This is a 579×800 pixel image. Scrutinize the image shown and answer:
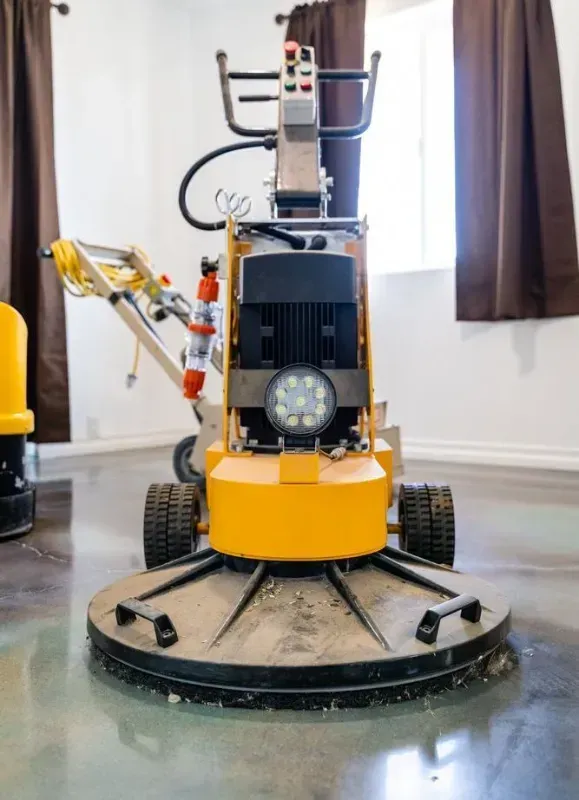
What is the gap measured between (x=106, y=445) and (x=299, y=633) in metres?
3.61

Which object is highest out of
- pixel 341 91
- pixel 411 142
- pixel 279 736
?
pixel 341 91

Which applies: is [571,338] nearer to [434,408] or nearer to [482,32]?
[434,408]

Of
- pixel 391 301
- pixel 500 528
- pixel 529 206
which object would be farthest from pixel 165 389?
pixel 500 528

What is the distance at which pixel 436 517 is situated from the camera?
1688 millimetres

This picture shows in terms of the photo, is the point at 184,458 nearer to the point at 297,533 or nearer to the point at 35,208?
the point at 35,208

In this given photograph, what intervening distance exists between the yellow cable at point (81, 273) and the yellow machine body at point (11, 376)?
36.3 inches

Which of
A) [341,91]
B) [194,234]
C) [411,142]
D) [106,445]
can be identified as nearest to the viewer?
[341,91]

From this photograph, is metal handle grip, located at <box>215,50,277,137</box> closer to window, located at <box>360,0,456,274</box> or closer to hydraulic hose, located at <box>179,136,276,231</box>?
hydraulic hose, located at <box>179,136,276,231</box>

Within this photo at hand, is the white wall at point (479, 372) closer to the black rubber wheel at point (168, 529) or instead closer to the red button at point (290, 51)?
the red button at point (290, 51)

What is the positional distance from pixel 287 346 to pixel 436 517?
52cm

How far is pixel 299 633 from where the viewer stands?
47.1 inches

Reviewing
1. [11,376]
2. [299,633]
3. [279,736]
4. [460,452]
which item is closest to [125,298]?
[11,376]

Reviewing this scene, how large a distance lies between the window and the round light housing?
3.24m

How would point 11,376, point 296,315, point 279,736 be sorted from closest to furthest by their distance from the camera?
1. point 279,736
2. point 296,315
3. point 11,376
